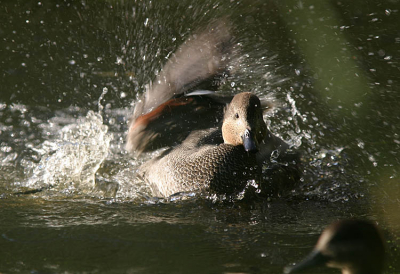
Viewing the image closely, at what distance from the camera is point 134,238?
2.66 m

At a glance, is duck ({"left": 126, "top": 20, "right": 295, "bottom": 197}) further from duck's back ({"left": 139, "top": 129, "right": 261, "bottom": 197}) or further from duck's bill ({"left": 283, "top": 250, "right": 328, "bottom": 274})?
duck's bill ({"left": 283, "top": 250, "right": 328, "bottom": 274})

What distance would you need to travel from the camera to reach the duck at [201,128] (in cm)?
366

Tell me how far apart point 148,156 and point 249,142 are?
148 centimetres

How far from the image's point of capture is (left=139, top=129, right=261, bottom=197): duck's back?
361 cm

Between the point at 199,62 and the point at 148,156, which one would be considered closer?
the point at 199,62

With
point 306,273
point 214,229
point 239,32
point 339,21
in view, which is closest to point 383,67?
point 339,21

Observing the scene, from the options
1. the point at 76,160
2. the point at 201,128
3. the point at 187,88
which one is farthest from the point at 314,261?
the point at 76,160

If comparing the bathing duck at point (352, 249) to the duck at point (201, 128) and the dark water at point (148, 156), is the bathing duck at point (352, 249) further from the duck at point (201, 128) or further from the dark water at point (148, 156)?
the duck at point (201, 128)

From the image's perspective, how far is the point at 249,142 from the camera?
11.6 ft

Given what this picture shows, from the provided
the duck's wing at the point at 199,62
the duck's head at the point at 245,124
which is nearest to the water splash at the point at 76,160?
the duck's wing at the point at 199,62

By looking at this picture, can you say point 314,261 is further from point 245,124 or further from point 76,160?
point 76,160

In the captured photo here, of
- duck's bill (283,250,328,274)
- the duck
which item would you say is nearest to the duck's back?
the duck

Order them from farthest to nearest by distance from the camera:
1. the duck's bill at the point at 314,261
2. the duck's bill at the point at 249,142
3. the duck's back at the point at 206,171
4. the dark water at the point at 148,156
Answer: the duck's back at the point at 206,171
the duck's bill at the point at 249,142
the dark water at the point at 148,156
the duck's bill at the point at 314,261

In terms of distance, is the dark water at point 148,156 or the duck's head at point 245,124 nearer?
the dark water at point 148,156
